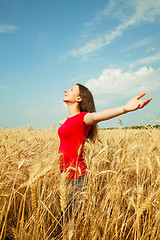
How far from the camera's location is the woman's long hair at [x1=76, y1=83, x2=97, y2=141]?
2242 mm

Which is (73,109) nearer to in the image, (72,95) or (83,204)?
(72,95)

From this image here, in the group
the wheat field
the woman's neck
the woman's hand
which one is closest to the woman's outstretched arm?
the woman's hand

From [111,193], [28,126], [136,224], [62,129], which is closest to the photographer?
[136,224]

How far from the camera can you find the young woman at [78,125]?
1.44 metres

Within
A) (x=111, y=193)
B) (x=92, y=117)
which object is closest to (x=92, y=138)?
(x=92, y=117)

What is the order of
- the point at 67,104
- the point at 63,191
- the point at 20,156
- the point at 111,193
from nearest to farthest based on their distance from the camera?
the point at 63,191 → the point at 111,193 → the point at 20,156 → the point at 67,104

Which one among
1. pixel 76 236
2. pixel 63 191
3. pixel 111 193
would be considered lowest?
pixel 76 236

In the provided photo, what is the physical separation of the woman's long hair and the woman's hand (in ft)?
2.79

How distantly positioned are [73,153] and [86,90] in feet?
2.64

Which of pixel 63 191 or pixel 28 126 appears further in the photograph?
pixel 28 126

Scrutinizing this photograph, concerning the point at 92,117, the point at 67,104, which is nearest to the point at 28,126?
the point at 67,104

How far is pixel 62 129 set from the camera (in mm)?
2053

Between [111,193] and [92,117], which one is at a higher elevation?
[92,117]

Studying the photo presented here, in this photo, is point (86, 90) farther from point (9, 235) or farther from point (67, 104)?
point (9, 235)
